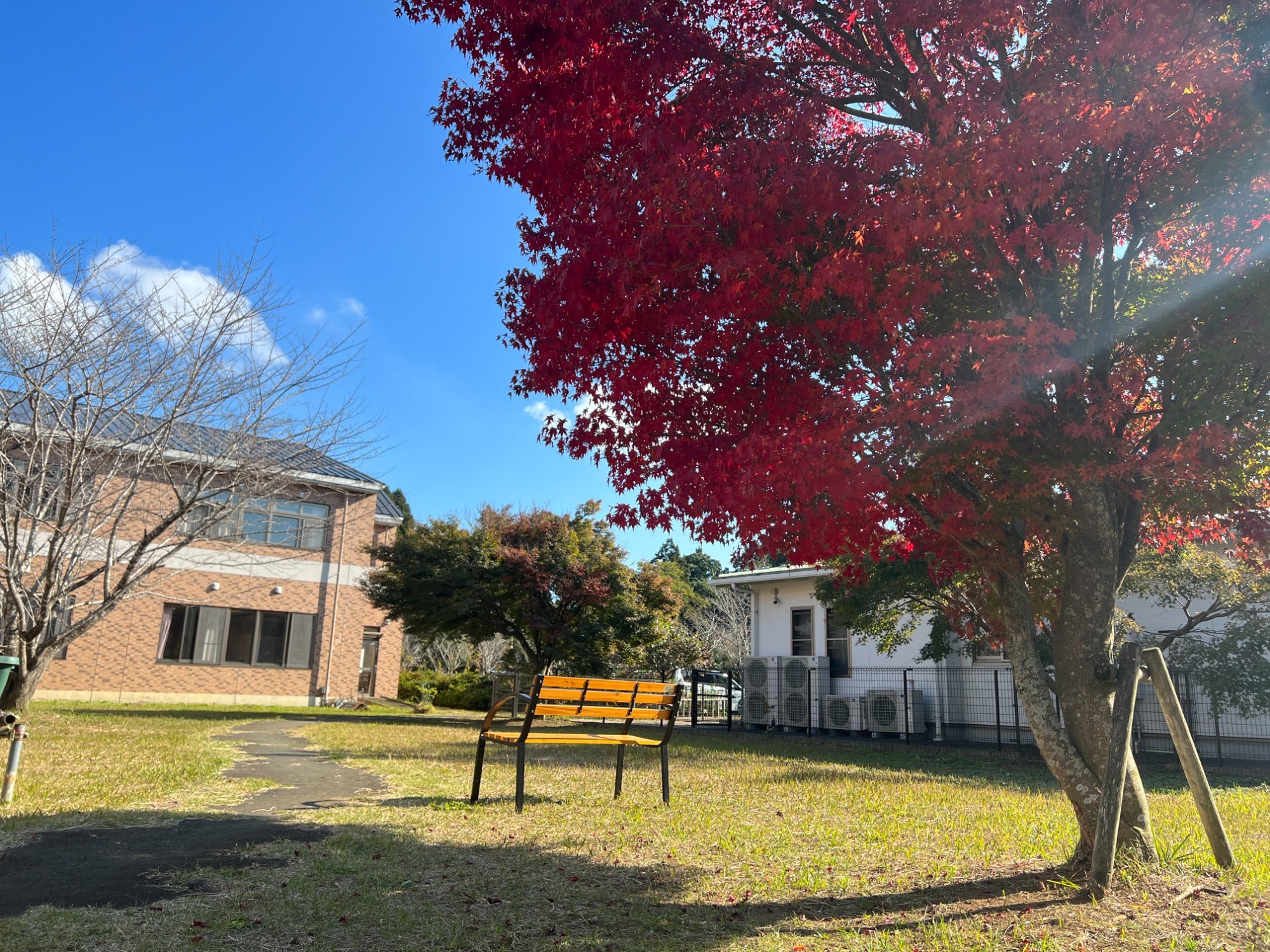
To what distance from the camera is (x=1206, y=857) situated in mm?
4812

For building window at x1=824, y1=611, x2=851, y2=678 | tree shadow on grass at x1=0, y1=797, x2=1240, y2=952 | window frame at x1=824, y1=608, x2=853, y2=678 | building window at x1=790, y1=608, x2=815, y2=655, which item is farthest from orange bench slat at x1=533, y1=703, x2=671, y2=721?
building window at x1=790, y1=608, x2=815, y2=655

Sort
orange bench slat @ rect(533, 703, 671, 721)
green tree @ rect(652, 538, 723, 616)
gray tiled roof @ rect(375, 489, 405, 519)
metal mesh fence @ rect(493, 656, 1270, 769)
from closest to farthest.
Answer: orange bench slat @ rect(533, 703, 671, 721)
metal mesh fence @ rect(493, 656, 1270, 769)
gray tiled roof @ rect(375, 489, 405, 519)
green tree @ rect(652, 538, 723, 616)

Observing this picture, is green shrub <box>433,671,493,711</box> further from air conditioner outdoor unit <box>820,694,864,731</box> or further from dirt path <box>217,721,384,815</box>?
dirt path <box>217,721,384,815</box>

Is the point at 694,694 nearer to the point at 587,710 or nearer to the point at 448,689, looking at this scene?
the point at 448,689

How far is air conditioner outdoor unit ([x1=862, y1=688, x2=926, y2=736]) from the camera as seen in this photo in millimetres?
18547

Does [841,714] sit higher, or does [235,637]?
[235,637]

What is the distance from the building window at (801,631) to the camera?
73.9 feet

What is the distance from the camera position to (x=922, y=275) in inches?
190

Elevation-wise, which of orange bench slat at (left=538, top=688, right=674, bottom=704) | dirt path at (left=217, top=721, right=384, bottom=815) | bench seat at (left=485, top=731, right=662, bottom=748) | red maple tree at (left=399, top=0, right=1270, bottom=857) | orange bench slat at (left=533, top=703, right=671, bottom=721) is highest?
red maple tree at (left=399, top=0, right=1270, bottom=857)

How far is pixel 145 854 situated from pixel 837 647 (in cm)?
1889

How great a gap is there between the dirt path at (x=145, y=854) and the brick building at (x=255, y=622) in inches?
649

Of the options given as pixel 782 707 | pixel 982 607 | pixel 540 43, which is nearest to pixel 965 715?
pixel 782 707

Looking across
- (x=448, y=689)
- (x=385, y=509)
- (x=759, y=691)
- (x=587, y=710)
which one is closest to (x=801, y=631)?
(x=759, y=691)

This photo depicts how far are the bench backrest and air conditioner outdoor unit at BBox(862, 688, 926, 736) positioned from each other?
11842mm
